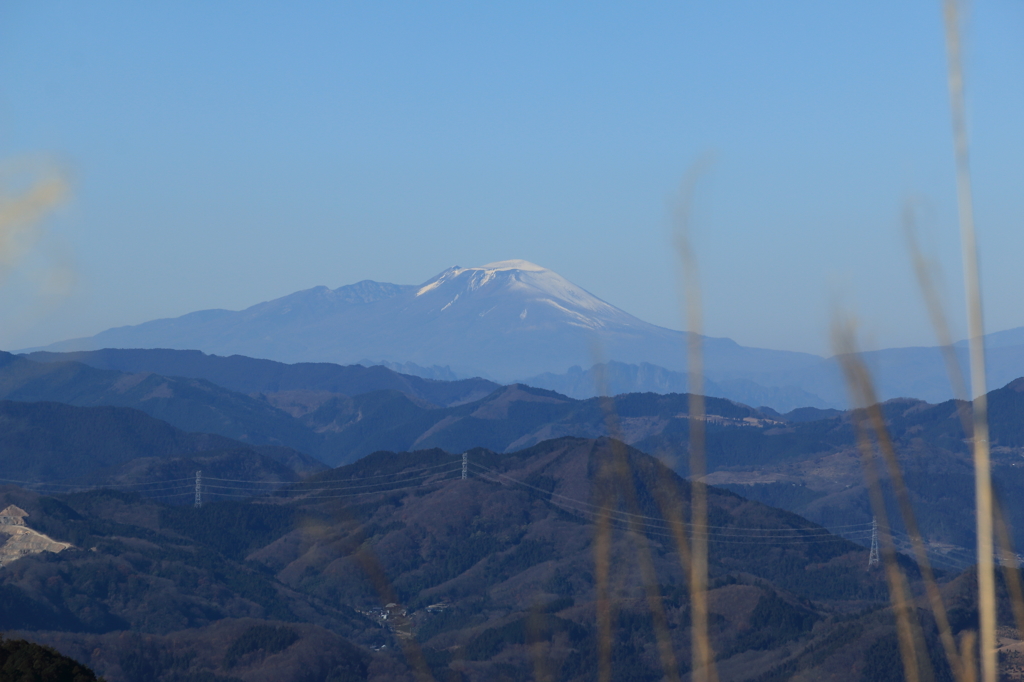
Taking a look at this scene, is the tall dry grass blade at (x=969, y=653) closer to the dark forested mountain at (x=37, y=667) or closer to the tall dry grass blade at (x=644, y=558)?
the tall dry grass blade at (x=644, y=558)

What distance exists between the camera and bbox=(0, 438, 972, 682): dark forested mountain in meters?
58.4

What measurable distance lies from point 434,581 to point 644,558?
53.5 feet

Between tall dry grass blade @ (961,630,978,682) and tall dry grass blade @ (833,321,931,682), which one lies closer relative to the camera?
tall dry grass blade @ (833,321,931,682)

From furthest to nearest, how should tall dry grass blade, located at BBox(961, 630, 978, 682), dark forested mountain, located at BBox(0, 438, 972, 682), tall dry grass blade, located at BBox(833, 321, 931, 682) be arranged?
dark forested mountain, located at BBox(0, 438, 972, 682) → tall dry grass blade, located at BBox(961, 630, 978, 682) → tall dry grass blade, located at BBox(833, 321, 931, 682)

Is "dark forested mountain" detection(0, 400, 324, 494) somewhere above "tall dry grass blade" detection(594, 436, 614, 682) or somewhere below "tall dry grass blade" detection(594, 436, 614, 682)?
above

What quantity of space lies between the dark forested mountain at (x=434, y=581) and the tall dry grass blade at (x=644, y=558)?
34cm

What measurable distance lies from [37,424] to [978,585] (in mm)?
135704

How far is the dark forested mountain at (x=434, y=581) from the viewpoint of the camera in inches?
2299

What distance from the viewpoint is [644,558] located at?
84625 millimetres

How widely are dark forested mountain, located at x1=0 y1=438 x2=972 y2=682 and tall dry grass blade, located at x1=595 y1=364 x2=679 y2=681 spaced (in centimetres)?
34

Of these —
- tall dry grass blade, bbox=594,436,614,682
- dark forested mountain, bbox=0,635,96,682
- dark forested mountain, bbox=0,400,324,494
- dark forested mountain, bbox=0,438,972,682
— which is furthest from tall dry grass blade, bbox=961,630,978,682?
dark forested mountain, bbox=0,400,324,494

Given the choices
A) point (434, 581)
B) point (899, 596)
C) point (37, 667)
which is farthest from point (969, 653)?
point (434, 581)

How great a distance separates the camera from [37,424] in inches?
6457

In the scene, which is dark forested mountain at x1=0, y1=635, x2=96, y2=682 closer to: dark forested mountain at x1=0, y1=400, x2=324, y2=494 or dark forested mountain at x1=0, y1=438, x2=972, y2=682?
dark forested mountain at x1=0, y1=438, x2=972, y2=682
